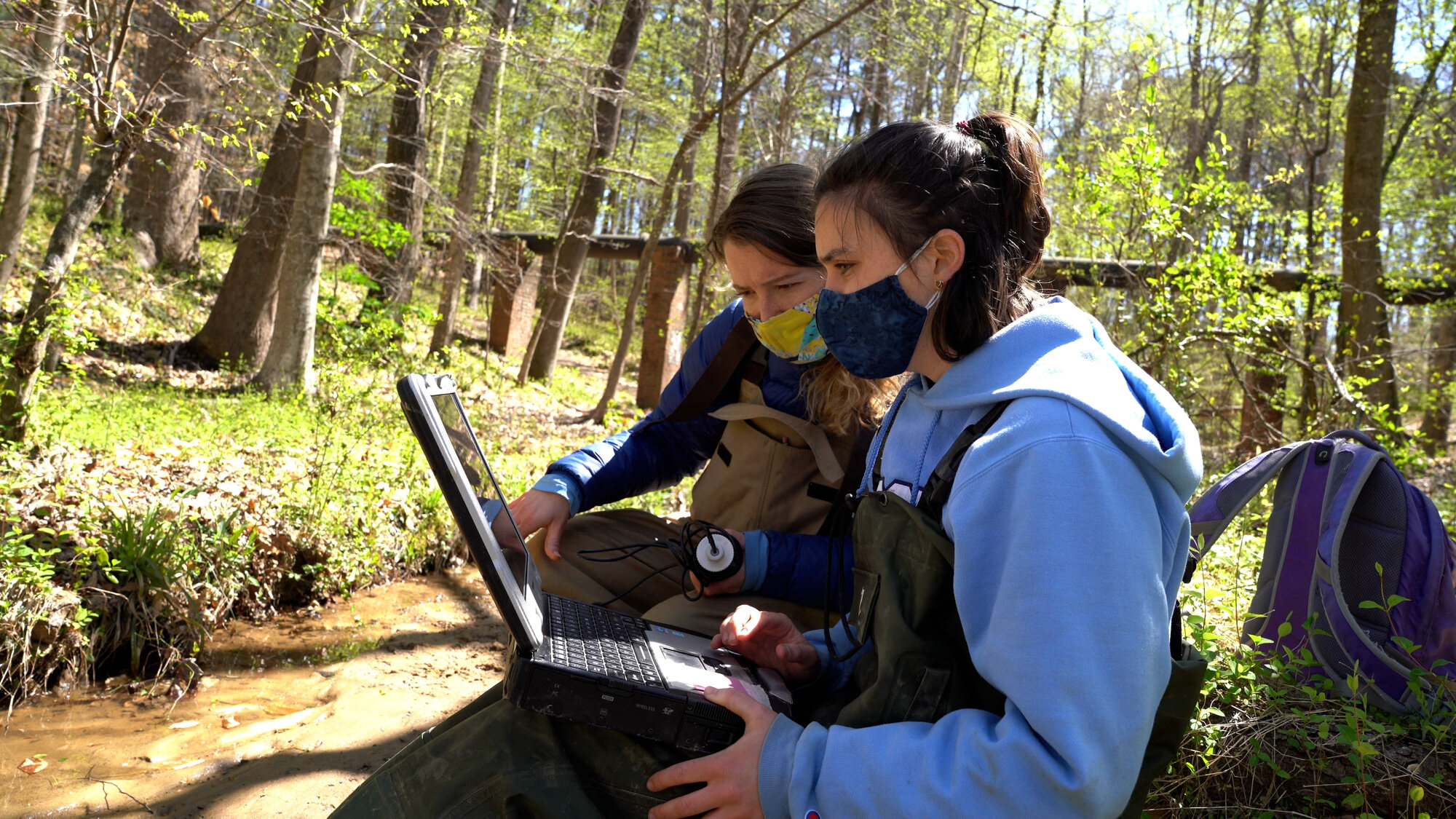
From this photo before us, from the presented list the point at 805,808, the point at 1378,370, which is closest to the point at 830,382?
the point at 805,808

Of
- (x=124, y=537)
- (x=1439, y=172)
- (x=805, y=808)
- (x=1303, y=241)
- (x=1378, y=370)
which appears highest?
(x=1439, y=172)

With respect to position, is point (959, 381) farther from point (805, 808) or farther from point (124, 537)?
point (124, 537)

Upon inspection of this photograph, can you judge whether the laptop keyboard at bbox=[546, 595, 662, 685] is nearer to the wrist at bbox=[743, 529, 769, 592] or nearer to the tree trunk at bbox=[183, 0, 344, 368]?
the wrist at bbox=[743, 529, 769, 592]

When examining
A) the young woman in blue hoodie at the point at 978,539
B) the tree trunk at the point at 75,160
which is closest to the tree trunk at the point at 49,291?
the young woman in blue hoodie at the point at 978,539

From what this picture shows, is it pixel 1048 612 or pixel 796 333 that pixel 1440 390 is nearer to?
pixel 796 333

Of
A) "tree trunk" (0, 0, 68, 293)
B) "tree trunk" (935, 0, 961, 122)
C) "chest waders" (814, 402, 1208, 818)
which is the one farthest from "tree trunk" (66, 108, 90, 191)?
"chest waders" (814, 402, 1208, 818)

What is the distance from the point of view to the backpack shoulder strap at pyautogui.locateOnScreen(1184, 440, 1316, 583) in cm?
241

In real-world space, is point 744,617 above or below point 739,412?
below

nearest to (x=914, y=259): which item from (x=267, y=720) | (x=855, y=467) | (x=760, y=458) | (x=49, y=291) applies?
(x=855, y=467)

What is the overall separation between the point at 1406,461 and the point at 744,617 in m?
5.20

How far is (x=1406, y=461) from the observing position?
216 inches

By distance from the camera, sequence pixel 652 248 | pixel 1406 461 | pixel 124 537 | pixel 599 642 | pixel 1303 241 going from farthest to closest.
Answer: pixel 652 248 → pixel 1303 241 → pixel 1406 461 → pixel 124 537 → pixel 599 642

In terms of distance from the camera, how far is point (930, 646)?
56.2 inches

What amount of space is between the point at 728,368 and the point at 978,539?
1.50 meters
